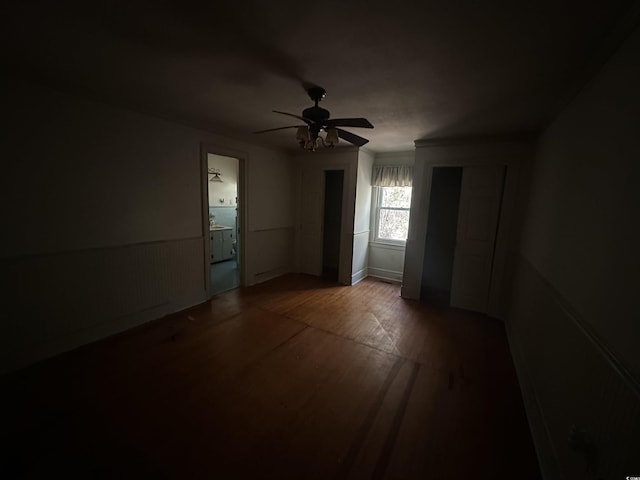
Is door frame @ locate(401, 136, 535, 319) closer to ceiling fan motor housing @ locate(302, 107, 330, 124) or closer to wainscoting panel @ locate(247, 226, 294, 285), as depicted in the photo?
ceiling fan motor housing @ locate(302, 107, 330, 124)

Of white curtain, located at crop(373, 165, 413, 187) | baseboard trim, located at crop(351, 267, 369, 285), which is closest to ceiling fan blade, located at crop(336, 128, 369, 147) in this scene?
white curtain, located at crop(373, 165, 413, 187)

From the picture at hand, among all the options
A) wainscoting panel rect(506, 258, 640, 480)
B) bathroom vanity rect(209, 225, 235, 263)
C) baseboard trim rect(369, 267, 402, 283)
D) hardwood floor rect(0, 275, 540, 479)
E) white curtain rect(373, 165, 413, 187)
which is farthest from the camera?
bathroom vanity rect(209, 225, 235, 263)

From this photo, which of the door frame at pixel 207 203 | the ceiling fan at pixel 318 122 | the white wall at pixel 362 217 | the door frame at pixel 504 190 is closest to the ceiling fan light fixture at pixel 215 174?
the door frame at pixel 207 203

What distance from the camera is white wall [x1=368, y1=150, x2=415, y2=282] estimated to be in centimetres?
475

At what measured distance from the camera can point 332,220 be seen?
556cm

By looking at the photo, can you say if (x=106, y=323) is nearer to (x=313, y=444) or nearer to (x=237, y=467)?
(x=237, y=467)

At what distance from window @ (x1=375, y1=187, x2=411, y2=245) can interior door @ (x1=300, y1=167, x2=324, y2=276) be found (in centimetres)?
116

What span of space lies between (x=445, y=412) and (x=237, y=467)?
4.83ft

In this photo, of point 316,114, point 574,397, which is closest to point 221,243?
point 316,114

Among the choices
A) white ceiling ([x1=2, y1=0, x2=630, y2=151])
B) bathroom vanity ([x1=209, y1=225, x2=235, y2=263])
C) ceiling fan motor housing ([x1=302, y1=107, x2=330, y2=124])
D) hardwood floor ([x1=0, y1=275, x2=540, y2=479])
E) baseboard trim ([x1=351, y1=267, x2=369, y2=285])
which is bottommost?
hardwood floor ([x1=0, y1=275, x2=540, y2=479])

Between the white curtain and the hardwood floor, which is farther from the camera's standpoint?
the white curtain

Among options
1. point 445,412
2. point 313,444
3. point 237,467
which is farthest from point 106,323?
point 445,412

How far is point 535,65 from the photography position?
1614 millimetres

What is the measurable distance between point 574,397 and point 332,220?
4.56m
